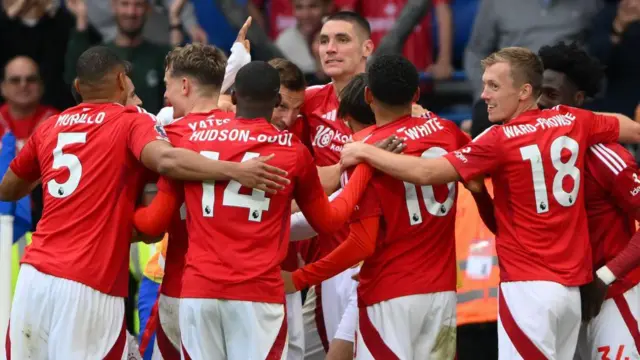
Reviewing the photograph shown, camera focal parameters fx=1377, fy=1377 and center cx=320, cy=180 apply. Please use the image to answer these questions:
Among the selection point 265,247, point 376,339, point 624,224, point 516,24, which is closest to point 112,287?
point 265,247

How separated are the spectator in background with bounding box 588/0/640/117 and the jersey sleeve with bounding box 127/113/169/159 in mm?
5335

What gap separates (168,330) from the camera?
785 centimetres

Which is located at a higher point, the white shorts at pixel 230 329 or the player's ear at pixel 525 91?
the player's ear at pixel 525 91

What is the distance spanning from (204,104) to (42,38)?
5877 millimetres

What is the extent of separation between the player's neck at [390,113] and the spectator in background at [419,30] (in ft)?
16.1

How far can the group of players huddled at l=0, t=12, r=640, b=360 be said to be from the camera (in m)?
7.14

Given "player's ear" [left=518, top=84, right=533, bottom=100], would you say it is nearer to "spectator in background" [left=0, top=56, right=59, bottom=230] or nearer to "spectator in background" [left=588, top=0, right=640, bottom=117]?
"spectator in background" [left=588, top=0, right=640, bottom=117]

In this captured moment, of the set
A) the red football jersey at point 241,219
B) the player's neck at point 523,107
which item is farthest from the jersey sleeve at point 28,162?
the player's neck at point 523,107

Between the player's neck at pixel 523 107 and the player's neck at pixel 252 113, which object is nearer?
the player's neck at pixel 252 113

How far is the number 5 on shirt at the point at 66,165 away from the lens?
7406mm

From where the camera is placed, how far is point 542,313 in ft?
24.2

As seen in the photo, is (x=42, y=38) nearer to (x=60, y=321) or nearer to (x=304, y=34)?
(x=304, y=34)

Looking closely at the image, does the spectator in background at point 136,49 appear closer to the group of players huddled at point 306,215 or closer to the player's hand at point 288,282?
the group of players huddled at point 306,215

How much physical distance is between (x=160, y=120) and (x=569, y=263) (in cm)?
258
